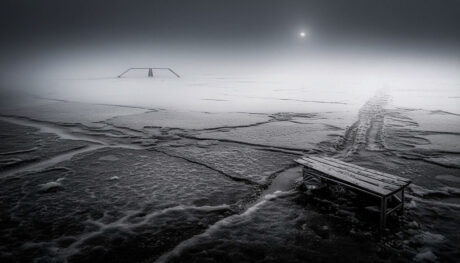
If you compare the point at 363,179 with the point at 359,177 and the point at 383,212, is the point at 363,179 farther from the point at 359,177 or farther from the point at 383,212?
the point at 383,212

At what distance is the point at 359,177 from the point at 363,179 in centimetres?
4

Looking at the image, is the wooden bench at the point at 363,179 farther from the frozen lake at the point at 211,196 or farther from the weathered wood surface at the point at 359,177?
the frozen lake at the point at 211,196

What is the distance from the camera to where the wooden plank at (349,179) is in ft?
5.70

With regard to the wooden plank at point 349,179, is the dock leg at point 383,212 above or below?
below

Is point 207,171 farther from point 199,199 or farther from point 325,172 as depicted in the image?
point 325,172

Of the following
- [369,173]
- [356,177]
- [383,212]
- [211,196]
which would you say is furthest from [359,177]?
[211,196]

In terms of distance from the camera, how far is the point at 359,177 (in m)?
1.98

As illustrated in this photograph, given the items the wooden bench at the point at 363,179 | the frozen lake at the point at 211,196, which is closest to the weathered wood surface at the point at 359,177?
the wooden bench at the point at 363,179

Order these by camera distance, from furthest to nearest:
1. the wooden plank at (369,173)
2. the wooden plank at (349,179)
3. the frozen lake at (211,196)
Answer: the wooden plank at (369,173) < the wooden plank at (349,179) < the frozen lake at (211,196)

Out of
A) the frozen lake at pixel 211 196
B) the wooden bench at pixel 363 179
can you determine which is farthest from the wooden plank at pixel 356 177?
the frozen lake at pixel 211 196

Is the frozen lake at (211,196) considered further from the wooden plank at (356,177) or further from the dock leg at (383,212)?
the wooden plank at (356,177)

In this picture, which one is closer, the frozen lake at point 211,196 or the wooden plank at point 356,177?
the frozen lake at point 211,196

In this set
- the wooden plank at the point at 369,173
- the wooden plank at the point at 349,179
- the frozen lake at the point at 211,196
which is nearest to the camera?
the frozen lake at the point at 211,196

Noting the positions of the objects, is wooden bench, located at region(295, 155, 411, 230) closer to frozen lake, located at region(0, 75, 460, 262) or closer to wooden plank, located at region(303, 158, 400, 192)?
wooden plank, located at region(303, 158, 400, 192)
